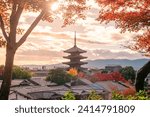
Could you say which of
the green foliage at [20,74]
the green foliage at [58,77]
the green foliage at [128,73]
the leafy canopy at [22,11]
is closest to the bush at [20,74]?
the green foliage at [20,74]

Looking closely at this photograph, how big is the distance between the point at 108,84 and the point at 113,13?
59.3 m

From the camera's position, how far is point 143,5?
17062mm

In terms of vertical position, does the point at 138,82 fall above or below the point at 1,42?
below

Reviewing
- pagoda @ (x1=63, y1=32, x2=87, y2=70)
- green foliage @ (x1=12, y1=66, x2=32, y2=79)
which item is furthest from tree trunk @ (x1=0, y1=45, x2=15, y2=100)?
pagoda @ (x1=63, y1=32, x2=87, y2=70)

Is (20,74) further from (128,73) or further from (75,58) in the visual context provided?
(75,58)

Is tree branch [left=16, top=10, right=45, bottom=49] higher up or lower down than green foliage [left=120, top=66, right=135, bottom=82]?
higher up

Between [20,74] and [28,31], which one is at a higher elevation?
[28,31]

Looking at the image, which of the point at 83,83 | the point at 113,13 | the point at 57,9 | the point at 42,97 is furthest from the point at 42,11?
the point at 83,83

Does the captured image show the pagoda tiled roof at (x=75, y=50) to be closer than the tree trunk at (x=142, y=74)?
No

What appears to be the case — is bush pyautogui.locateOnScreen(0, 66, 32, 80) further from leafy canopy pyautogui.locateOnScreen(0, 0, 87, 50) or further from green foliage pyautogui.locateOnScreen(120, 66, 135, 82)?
leafy canopy pyautogui.locateOnScreen(0, 0, 87, 50)

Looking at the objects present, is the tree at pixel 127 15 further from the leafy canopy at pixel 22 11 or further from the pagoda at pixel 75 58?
the pagoda at pixel 75 58

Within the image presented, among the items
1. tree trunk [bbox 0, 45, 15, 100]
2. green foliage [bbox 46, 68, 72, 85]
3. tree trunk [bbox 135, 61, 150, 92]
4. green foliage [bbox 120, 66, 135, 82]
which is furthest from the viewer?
green foliage [bbox 120, 66, 135, 82]

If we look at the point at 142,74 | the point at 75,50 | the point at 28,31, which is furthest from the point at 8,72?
the point at 75,50

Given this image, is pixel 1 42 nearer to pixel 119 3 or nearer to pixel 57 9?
pixel 57 9
